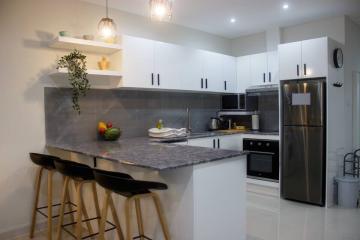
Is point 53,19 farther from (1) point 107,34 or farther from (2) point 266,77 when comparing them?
(2) point 266,77

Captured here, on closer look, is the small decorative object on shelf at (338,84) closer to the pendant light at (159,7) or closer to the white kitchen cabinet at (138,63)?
the white kitchen cabinet at (138,63)

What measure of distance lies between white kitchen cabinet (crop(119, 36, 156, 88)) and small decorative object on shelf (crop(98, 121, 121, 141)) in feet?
1.80

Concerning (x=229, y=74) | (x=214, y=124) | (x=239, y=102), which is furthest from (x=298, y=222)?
(x=229, y=74)

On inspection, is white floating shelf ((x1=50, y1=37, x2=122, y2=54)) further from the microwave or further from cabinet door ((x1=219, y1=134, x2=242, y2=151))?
the microwave

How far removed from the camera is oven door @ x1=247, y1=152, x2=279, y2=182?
14.2 feet

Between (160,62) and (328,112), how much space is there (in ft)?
7.50

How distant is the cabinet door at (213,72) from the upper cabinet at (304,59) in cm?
104

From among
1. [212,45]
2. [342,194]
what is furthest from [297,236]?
[212,45]

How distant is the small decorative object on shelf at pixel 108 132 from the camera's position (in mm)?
3600

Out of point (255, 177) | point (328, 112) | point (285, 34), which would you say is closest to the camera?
point (328, 112)

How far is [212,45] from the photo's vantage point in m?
5.32

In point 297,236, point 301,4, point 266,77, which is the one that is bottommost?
point 297,236

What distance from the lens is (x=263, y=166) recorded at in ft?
14.7

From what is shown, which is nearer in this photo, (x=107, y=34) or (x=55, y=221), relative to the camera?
(x=107, y=34)
